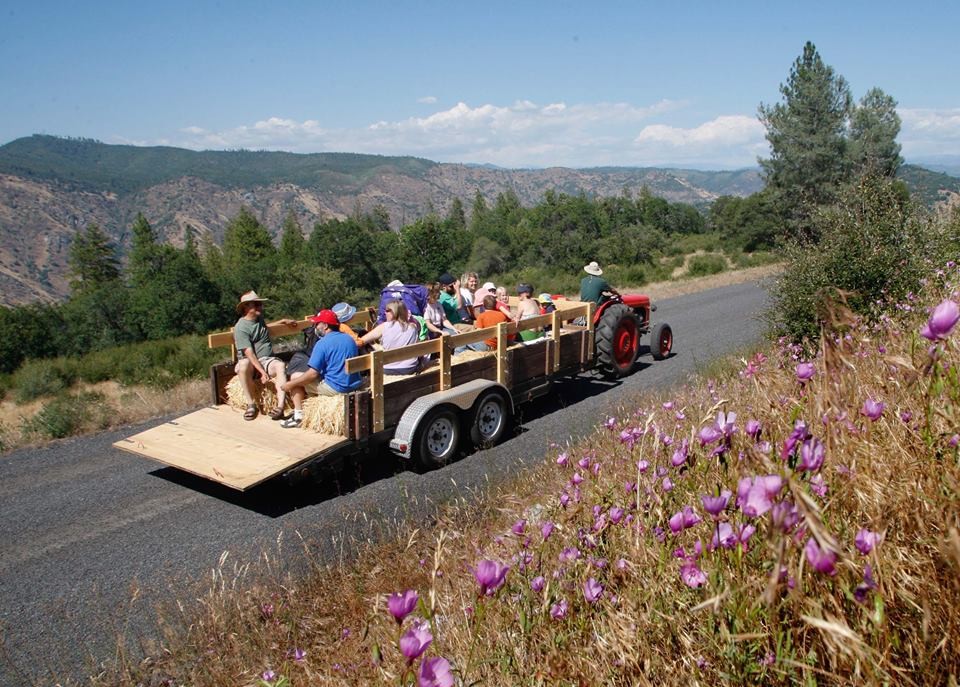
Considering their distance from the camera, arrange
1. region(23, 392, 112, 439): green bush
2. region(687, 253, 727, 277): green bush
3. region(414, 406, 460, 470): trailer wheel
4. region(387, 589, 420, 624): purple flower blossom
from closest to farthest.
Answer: region(387, 589, 420, 624): purple flower blossom < region(414, 406, 460, 470): trailer wheel < region(23, 392, 112, 439): green bush < region(687, 253, 727, 277): green bush

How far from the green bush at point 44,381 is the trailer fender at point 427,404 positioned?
1513 cm

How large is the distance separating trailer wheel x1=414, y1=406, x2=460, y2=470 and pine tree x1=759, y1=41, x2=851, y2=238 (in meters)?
32.9

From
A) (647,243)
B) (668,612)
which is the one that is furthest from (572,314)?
(647,243)

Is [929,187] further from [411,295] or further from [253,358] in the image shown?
[253,358]

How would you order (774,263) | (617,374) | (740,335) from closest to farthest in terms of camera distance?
(617,374)
(740,335)
(774,263)

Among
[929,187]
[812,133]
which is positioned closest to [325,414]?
[929,187]

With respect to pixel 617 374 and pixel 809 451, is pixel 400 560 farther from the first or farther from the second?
pixel 617 374

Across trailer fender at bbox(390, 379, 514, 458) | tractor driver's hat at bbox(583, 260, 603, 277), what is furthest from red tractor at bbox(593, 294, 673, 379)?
trailer fender at bbox(390, 379, 514, 458)

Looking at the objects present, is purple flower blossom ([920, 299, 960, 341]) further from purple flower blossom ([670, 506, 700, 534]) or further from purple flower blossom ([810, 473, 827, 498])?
purple flower blossom ([670, 506, 700, 534])

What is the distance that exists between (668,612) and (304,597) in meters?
2.95

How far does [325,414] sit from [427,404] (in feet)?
3.30

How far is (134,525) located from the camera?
588 centimetres

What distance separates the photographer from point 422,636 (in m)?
1.39

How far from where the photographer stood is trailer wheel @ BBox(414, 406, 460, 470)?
262 inches
